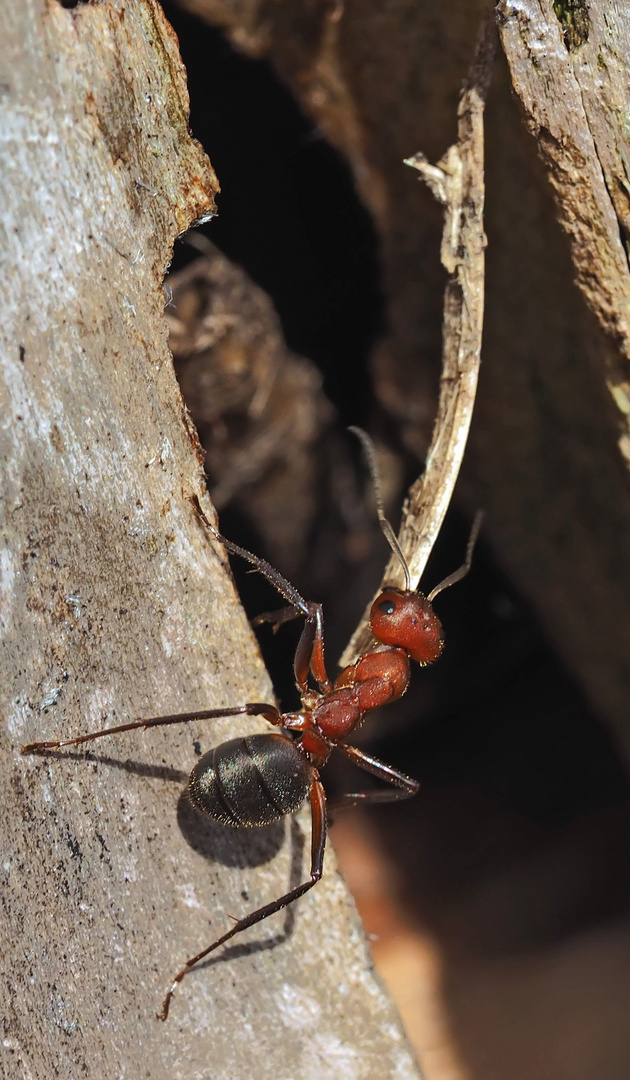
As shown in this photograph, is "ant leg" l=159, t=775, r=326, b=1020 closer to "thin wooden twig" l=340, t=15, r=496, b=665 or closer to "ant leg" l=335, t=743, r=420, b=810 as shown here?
"ant leg" l=335, t=743, r=420, b=810

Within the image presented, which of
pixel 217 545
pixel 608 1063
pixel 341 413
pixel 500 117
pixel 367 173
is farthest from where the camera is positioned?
pixel 341 413

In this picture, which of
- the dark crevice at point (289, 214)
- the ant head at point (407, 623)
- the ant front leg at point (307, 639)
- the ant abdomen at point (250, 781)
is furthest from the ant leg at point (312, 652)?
the dark crevice at point (289, 214)

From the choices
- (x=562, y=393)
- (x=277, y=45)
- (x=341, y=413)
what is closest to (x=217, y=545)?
(x=562, y=393)

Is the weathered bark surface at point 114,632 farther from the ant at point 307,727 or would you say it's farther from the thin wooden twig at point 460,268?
the thin wooden twig at point 460,268

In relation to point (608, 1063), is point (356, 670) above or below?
above

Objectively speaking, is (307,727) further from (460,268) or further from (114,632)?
(460,268)

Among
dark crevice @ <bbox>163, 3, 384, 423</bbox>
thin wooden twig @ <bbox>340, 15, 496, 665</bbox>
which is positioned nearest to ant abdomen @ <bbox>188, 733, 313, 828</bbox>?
thin wooden twig @ <bbox>340, 15, 496, 665</bbox>

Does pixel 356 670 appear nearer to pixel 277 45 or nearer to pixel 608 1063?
pixel 608 1063
